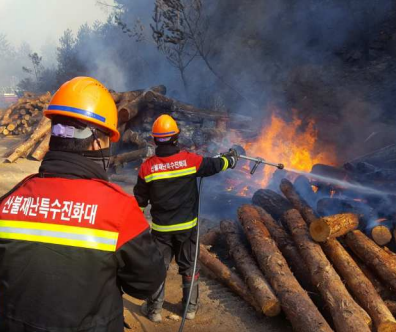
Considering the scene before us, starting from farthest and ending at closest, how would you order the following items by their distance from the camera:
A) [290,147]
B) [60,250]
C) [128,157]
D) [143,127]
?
[143,127] < [128,157] < [290,147] < [60,250]

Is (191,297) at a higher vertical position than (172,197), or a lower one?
lower

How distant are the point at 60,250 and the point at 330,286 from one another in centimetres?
351

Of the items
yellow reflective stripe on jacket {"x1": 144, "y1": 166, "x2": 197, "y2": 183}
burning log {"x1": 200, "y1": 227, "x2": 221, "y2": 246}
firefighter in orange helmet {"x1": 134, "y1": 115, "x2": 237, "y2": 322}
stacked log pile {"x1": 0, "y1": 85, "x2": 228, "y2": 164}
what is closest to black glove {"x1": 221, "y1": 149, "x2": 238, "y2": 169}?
firefighter in orange helmet {"x1": 134, "y1": 115, "x2": 237, "y2": 322}

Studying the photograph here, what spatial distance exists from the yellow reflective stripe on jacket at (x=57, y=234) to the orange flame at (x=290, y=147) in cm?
815

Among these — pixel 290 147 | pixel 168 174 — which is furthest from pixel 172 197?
pixel 290 147

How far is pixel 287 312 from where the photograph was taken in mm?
3826

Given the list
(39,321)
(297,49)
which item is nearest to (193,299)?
(39,321)

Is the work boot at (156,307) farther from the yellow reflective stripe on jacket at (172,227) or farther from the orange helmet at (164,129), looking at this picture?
the orange helmet at (164,129)

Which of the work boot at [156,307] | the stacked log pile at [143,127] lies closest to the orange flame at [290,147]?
the stacked log pile at [143,127]

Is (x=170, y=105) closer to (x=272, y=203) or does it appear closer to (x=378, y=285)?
(x=272, y=203)

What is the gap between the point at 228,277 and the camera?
15.7 feet

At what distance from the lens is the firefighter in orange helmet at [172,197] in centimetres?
409

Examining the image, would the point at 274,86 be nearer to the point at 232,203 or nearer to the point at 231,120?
the point at 231,120

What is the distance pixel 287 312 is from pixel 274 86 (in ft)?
45.4
